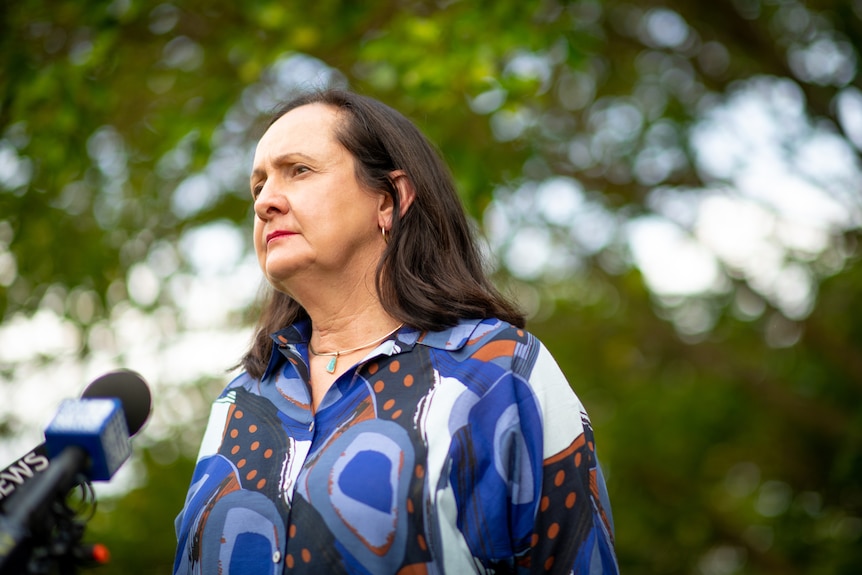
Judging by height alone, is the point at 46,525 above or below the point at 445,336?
below

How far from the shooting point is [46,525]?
5.08 feet

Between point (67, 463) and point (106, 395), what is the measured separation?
10.9 inches

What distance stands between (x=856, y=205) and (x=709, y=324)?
573 cm

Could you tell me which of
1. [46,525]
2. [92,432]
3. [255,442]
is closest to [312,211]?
[255,442]

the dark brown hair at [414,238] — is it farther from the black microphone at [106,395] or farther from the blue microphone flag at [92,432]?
the blue microphone flag at [92,432]

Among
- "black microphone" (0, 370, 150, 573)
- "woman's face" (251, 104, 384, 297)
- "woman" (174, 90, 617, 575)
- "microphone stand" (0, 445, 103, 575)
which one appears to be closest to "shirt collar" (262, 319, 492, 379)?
"woman" (174, 90, 617, 575)

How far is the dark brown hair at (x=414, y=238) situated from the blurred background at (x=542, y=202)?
40 centimetres

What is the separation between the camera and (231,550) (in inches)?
88.6

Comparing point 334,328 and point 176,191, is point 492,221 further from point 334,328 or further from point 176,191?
point 334,328

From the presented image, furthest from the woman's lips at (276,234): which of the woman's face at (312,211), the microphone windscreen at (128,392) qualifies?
the microphone windscreen at (128,392)

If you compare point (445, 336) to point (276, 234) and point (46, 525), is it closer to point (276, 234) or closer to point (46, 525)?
point (276, 234)

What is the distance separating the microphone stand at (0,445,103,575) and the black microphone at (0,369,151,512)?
0.13m

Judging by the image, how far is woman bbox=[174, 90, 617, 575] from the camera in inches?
83.4

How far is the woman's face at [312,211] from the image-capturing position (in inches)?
99.6
